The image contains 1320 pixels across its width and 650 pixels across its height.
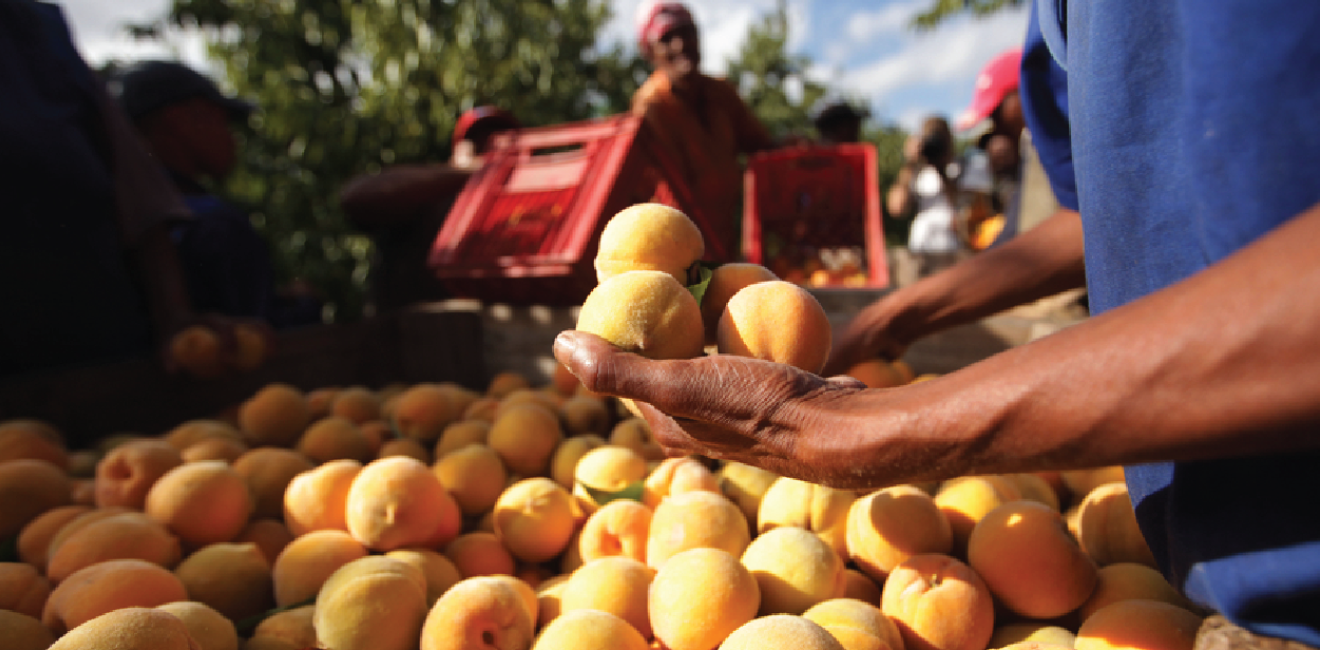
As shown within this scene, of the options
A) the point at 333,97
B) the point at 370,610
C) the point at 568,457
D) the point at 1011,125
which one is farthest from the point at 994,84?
the point at 333,97

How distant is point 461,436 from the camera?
7.72 ft

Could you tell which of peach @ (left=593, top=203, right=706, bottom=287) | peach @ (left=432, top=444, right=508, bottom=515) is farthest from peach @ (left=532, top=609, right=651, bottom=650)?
peach @ (left=432, top=444, right=508, bottom=515)

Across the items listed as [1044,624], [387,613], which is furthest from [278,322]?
[1044,624]

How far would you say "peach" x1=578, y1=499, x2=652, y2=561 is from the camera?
5.55ft

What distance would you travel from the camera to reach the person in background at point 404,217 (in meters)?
4.33

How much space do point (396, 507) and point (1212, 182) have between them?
1609 millimetres

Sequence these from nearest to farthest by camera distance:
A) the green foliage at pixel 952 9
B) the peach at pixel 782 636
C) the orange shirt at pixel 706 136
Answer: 1. the peach at pixel 782 636
2. the orange shirt at pixel 706 136
3. the green foliage at pixel 952 9

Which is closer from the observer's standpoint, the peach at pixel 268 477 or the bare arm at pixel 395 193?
the peach at pixel 268 477

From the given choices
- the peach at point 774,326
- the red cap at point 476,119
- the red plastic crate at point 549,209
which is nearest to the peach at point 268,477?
the red plastic crate at point 549,209

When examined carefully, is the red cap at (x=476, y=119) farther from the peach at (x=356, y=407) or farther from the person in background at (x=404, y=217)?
the peach at (x=356, y=407)

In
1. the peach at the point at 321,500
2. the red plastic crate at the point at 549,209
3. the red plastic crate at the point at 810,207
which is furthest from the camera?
the red plastic crate at the point at 810,207

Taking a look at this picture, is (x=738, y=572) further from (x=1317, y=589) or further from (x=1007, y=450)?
(x=1317, y=589)

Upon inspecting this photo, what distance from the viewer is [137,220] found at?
2.74 meters

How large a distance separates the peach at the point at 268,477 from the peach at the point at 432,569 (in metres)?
0.56
